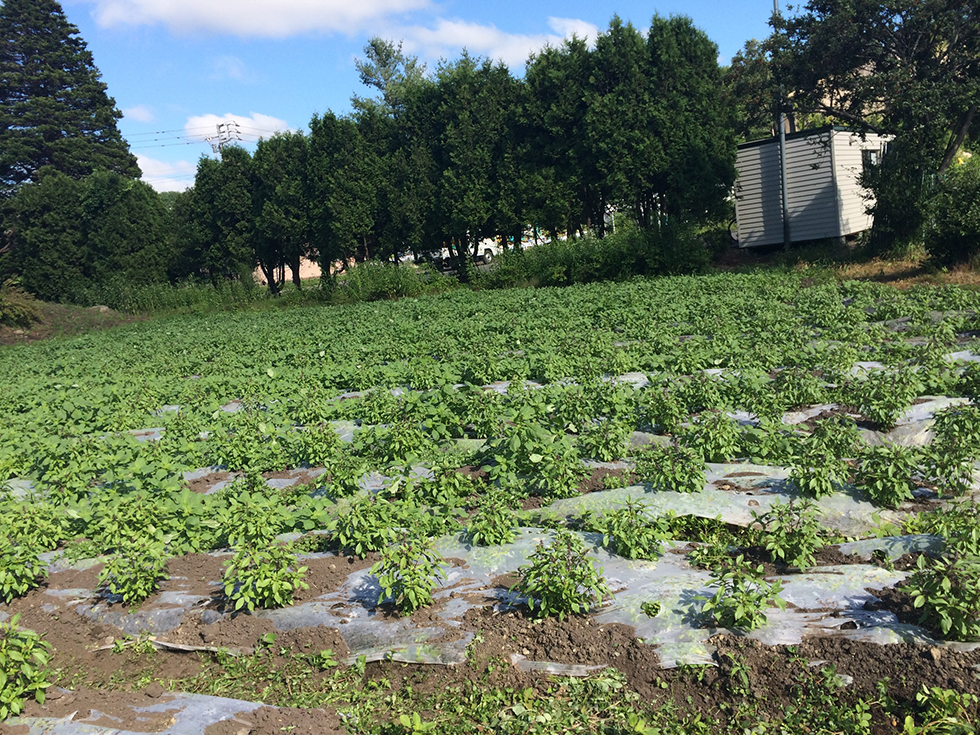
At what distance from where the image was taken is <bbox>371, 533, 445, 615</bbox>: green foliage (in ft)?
11.1

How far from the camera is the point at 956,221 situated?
12.3 metres

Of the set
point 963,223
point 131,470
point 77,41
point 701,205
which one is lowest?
point 131,470

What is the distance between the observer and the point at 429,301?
16.2 m

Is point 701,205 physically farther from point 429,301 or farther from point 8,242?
point 8,242

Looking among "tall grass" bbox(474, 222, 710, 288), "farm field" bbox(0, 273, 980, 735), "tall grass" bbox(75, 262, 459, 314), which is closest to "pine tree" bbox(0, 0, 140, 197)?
"tall grass" bbox(75, 262, 459, 314)

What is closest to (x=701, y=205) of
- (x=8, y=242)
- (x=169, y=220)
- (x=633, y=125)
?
(x=633, y=125)

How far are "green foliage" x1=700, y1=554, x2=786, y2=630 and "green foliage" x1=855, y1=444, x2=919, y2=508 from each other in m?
1.27

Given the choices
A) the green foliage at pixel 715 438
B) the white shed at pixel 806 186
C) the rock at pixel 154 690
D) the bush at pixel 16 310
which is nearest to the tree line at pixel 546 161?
the white shed at pixel 806 186

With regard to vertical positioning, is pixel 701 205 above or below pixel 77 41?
below

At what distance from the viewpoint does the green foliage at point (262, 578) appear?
3.47m

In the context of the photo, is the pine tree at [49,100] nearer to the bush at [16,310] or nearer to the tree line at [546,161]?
the tree line at [546,161]

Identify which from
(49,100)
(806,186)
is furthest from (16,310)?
(49,100)

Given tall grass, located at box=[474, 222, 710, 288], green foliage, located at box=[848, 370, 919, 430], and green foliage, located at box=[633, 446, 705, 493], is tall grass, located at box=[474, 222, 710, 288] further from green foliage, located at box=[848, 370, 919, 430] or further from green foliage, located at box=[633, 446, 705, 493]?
green foliage, located at box=[633, 446, 705, 493]

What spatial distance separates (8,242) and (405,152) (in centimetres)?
1782
